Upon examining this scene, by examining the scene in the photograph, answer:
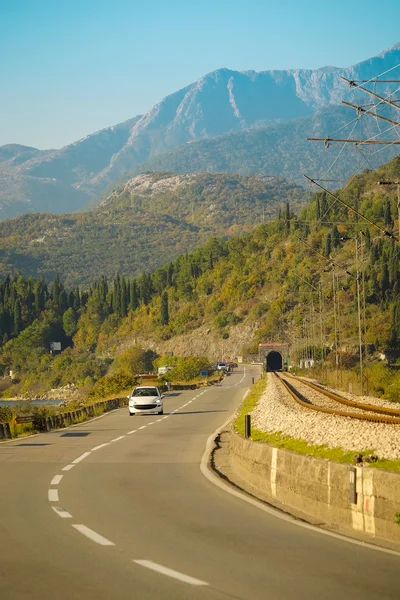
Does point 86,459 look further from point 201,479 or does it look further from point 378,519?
point 378,519

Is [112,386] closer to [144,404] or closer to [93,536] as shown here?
[144,404]

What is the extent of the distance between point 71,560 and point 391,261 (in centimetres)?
14781

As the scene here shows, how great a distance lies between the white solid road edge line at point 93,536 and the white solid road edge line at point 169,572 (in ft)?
3.78

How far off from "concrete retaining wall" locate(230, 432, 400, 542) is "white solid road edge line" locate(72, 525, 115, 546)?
306 centimetres

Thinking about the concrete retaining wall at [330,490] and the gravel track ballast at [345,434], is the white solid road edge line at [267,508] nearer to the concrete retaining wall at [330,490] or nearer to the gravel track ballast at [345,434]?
the concrete retaining wall at [330,490]

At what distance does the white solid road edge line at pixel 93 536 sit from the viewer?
10637 millimetres

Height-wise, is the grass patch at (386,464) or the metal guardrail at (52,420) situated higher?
the grass patch at (386,464)

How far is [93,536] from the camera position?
1109 cm

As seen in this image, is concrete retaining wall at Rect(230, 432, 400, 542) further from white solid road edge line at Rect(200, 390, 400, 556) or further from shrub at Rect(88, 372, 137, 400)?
shrub at Rect(88, 372, 137, 400)

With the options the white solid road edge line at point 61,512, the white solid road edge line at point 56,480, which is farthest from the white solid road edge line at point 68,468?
the white solid road edge line at point 61,512

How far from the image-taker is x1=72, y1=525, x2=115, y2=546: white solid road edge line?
34.9 feet

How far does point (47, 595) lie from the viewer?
317 inches

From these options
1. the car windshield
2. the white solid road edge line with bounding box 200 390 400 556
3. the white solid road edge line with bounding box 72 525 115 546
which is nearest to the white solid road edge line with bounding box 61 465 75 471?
the white solid road edge line with bounding box 200 390 400 556

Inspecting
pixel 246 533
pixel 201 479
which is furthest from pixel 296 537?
pixel 201 479
